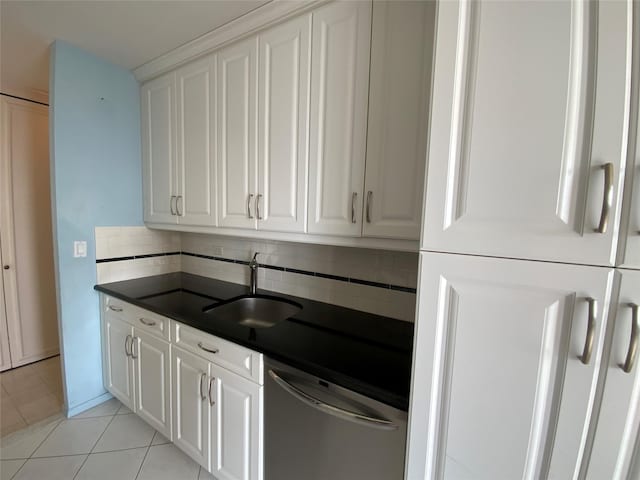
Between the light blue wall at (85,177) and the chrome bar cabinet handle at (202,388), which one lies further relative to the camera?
the light blue wall at (85,177)

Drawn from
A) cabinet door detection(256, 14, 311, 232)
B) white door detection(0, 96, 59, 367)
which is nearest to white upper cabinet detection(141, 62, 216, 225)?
cabinet door detection(256, 14, 311, 232)

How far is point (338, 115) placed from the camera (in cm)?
125

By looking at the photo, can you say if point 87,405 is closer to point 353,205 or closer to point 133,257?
point 133,257

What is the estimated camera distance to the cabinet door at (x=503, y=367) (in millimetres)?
627

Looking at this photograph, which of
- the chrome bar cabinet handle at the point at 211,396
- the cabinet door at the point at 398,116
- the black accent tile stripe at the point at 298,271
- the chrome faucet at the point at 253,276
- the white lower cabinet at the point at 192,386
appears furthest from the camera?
the chrome faucet at the point at 253,276

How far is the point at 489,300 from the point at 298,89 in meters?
1.18

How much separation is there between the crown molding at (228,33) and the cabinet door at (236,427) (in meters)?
1.67

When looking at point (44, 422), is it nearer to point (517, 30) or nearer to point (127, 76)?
point (127, 76)

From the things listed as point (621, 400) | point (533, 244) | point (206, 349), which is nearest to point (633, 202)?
point (533, 244)

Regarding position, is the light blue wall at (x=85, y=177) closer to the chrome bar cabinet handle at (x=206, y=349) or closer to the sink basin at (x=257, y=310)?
the sink basin at (x=257, y=310)

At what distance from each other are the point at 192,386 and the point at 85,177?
1526mm

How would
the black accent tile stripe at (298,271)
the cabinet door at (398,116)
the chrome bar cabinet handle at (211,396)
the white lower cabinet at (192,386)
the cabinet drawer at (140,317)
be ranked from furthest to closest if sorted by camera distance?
1. the cabinet drawer at (140,317)
2. the black accent tile stripe at (298,271)
3. the chrome bar cabinet handle at (211,396)
4. the white lower cabinet at (192,386)
5. the cabinet door at (398,116)

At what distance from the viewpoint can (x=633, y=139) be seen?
560mm

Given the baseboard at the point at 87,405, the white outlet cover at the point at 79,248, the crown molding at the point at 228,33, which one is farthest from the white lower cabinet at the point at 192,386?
the crown molding at the point at 228,33
